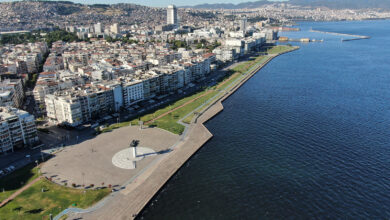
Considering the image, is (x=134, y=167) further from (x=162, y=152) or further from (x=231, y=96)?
(x=231, y=96)

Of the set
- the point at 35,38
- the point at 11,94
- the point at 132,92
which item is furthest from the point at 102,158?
the point at 35,38

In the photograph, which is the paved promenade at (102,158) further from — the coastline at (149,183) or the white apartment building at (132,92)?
the white apartment building at (132,92)

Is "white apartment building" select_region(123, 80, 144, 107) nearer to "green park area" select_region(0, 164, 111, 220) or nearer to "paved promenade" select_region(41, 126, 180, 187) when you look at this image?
"paved promenade" select_region(41, 126, 180, 187)

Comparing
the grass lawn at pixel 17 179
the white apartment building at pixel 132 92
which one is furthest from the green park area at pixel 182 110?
the grass lawn at pixel 17 179

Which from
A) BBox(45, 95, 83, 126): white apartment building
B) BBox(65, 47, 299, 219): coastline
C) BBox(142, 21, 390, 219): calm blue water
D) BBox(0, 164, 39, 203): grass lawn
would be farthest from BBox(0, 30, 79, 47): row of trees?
BBox(65, 47, 299, 219): coastline

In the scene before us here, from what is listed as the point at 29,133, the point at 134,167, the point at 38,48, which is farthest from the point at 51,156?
the point at 38,48

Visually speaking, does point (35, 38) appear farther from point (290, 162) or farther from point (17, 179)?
point (290, 162)
